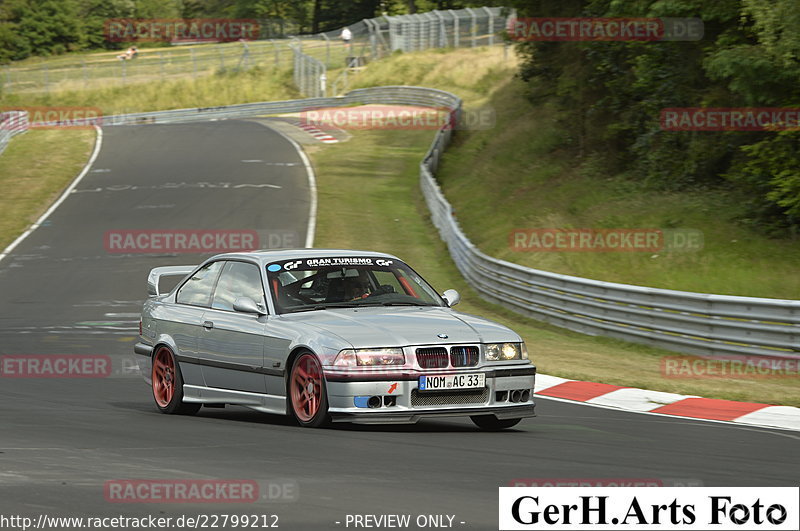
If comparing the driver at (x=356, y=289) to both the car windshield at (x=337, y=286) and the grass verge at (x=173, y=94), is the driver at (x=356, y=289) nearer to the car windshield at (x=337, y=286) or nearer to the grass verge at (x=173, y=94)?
the car windshield at (x=337, y=286)

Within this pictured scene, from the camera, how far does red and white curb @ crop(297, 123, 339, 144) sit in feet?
172

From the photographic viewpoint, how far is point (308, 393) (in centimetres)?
899

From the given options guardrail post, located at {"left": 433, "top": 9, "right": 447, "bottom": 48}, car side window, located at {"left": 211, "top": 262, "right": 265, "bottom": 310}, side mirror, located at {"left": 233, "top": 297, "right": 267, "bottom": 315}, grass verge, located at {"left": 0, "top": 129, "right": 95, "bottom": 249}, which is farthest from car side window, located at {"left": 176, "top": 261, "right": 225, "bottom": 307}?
guardrail post, located at {"left": 433, "top": 9, "right": 447, "bottom": 48}

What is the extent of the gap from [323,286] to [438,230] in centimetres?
2312

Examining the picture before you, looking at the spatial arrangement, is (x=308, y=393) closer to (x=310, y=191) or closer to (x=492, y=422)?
(x=492, y=422)

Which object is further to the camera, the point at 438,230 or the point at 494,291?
the point at 438,230

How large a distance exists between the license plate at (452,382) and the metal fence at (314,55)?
62500 mm

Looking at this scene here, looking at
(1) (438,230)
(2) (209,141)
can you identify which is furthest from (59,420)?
(2) (209,141)

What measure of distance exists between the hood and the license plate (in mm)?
257

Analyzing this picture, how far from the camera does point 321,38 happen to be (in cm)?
8994

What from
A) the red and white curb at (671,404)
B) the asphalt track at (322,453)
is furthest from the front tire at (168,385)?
the red and white curb at (671,404)

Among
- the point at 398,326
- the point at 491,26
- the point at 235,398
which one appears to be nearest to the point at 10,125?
the point at 491,26

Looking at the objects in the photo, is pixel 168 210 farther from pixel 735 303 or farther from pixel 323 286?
pixel 323 286

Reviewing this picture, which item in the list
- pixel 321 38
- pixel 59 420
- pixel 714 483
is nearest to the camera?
pixel 714 483
